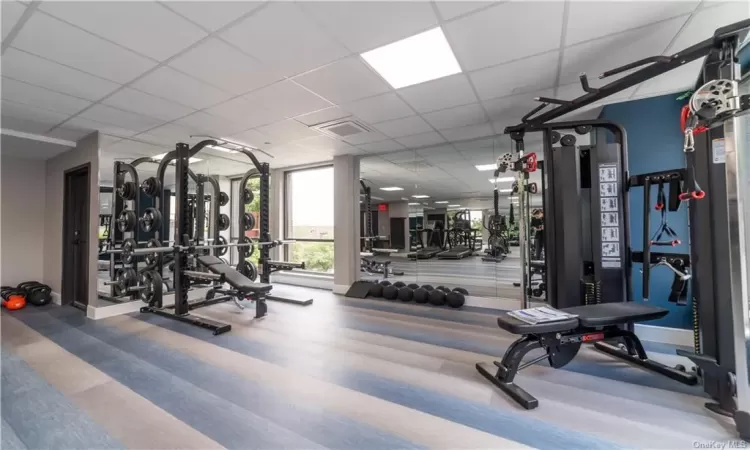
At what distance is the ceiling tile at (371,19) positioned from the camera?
183 centimetres

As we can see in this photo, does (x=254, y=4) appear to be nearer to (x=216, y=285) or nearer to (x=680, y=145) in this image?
(x=680, y=145)

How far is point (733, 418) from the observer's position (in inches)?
72.2

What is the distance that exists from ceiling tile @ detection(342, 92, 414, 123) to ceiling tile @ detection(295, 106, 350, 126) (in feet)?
0.42

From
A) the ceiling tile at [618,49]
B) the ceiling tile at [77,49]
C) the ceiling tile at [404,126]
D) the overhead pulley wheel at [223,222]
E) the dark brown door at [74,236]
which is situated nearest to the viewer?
the ceiling tile at [77,49]

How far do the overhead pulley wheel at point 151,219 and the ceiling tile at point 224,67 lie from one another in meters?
2.51

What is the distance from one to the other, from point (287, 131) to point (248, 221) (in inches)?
76.3

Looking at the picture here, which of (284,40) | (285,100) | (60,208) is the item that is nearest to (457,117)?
(285,100)

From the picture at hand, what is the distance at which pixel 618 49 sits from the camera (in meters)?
2.31

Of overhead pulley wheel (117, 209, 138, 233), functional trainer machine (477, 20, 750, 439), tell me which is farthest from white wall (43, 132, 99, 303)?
functional trainer machine (477, 20, 750, 439)

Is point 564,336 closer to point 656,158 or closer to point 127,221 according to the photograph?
point 656,158

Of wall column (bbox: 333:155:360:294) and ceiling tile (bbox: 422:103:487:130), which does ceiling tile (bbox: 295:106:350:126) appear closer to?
ceiling tile (bbox: 422:103:487:130)

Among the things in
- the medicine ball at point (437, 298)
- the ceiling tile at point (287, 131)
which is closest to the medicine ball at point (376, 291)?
the medicine ball at point (437, 298)

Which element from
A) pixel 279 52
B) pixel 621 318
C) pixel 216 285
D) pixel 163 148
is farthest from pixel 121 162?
pixel 621 318

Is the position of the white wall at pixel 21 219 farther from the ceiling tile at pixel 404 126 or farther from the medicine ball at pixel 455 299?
the medicine ball at pixel 455 299
